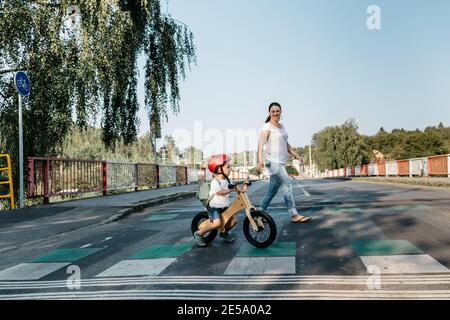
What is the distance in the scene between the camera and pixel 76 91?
1484cm

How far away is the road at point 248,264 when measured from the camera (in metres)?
3.72

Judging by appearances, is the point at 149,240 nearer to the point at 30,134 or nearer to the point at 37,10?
the point at 30,134

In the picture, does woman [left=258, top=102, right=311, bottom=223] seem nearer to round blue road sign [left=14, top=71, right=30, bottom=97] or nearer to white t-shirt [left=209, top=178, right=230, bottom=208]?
white t-shirt [left=209, top=178, right=230, bottom=208]

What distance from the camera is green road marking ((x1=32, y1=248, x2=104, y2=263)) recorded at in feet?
18.6

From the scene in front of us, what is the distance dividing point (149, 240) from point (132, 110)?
475 inches

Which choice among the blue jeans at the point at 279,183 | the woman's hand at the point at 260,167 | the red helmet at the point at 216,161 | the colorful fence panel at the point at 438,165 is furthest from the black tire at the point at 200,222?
the colorful fence panel at the point at 438,165

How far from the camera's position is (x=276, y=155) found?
7539 millimetres

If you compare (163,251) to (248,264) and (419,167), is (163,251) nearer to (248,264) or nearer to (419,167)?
(248,264)

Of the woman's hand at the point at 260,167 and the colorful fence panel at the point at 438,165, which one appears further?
the colorful fence panel at the point at 438,165

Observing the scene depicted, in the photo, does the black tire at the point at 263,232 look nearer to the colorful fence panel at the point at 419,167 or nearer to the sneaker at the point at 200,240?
the sneaker at the point at 200,240

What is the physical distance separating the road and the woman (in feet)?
1.51

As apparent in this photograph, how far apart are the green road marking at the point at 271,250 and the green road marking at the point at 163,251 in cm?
75

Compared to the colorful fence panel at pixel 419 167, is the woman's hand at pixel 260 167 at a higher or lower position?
higher
